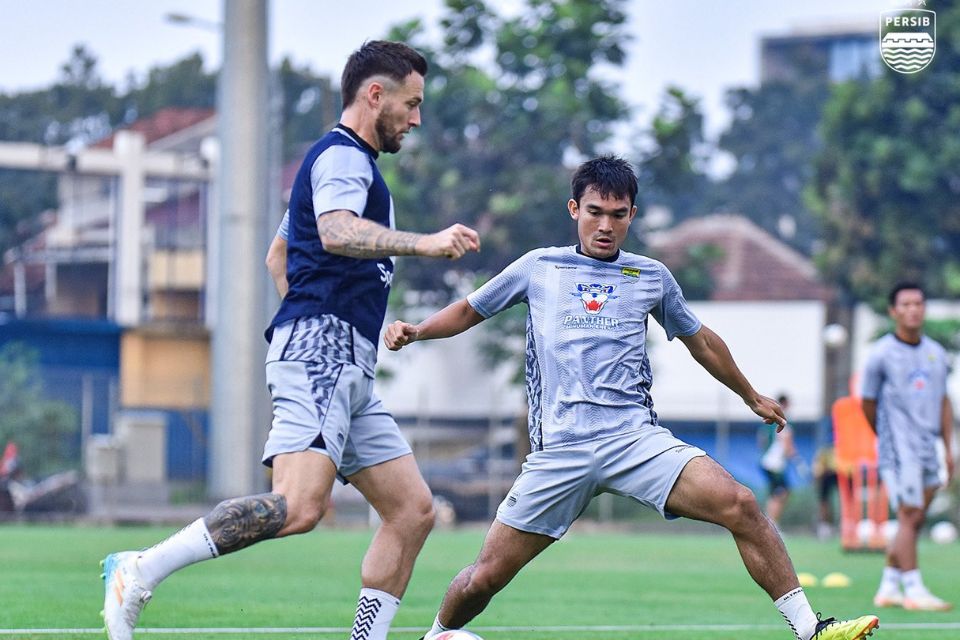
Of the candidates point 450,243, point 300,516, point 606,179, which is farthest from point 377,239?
point 606,179

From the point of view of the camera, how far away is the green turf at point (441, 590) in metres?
8.79

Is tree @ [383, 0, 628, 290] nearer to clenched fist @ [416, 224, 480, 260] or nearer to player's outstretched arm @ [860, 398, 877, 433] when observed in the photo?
player's outstretched arm @ [860, 398, 877, 433]

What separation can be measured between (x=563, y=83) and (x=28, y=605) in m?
26.5

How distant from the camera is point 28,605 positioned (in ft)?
30.0

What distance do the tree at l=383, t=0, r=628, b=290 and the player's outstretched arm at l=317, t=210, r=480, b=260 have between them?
1112 inches

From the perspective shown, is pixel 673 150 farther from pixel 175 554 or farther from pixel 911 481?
pixel 175 554

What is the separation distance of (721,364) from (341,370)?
5.27 feet

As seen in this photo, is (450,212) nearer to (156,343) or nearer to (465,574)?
(156,343)

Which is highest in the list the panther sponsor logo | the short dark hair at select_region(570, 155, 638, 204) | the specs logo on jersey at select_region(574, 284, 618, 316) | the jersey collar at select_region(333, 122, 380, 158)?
the jersey collar at select_region(333, 122, 380, 158)

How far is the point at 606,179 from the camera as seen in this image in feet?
21.0

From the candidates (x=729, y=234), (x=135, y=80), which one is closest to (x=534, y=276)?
(x=729, y=234)

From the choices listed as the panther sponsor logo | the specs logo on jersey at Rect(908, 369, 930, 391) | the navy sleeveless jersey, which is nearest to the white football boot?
the navy sleeveless jersey

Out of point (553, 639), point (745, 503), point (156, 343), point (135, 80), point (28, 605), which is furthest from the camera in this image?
point (135, 80)

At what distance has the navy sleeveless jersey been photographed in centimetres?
602
